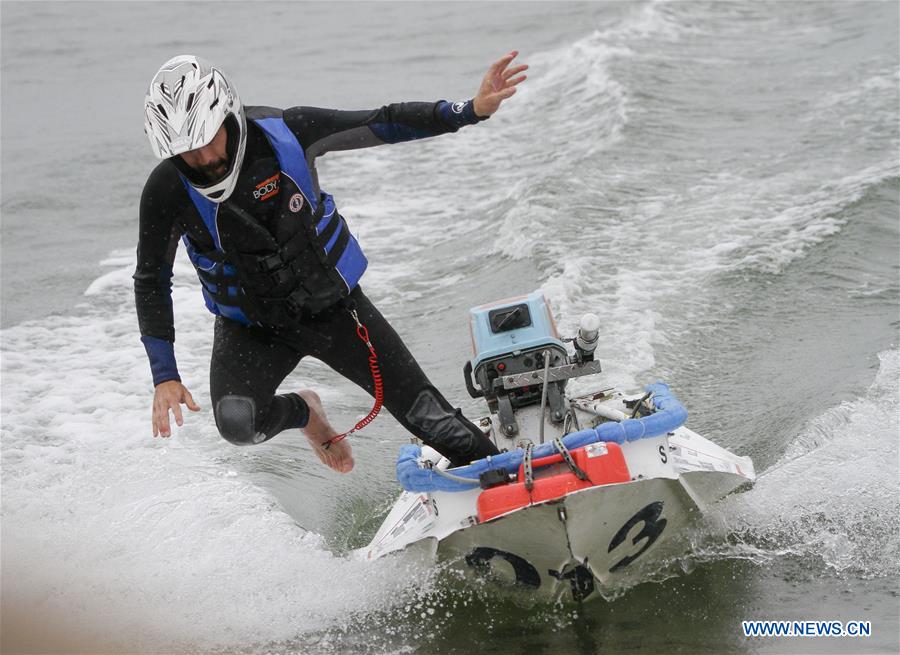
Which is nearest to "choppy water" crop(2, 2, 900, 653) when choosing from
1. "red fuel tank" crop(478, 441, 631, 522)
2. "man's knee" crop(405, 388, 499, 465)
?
"man's knee" crop(405, 388, 499, 465)

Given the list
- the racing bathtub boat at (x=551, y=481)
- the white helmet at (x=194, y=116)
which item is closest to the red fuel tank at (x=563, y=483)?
the racing bathtub boat at (x=551, y=481)

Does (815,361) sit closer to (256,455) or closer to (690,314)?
(690,314)

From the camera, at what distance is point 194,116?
13.4 feet

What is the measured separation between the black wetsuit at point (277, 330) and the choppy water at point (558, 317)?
2.41ft

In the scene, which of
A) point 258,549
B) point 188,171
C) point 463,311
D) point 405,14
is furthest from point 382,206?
point 405,14

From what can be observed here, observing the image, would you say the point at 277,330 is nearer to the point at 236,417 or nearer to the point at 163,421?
the point at 236,417

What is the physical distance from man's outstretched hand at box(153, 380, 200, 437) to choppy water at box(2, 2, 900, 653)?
102 centimetres

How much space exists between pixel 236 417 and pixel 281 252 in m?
0.73

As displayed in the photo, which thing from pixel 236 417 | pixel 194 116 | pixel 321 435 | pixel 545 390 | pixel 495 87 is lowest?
pixel 321 435

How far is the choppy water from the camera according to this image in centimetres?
480

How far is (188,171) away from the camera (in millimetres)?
4230

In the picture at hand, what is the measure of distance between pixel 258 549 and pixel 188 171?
80.1 inches

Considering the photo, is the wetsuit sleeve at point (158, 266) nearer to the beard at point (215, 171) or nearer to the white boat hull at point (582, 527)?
the beard at point (215, 171)

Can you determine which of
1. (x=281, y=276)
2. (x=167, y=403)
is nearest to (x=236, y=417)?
(x=167, y=403)
